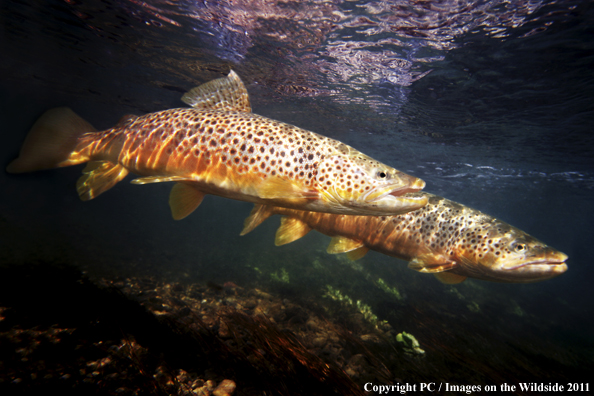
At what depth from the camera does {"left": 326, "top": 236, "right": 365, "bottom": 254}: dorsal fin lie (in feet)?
14.6

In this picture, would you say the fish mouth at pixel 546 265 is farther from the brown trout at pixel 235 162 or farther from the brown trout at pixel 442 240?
the brown trout at pixel 235 162

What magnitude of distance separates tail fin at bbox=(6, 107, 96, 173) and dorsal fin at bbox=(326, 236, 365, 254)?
15.3 feet

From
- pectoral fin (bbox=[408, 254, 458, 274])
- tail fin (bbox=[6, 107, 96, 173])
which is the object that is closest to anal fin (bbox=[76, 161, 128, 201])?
tail fin (bbox=[6, 107, 96, 173])

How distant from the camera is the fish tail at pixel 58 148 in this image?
3787mm

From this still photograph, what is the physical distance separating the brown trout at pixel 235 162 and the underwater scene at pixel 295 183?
3 centimetres

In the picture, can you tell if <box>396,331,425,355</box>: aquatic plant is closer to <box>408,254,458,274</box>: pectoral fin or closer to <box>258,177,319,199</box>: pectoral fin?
<box>408,254,458,274</box>: pectoral fin

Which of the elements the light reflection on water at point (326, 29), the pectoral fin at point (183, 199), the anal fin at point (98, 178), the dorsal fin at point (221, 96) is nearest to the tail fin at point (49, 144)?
the anal fin at point (98, 178)

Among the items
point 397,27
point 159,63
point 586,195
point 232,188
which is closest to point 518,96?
point 397,27

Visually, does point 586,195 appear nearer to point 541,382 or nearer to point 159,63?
point 541,382

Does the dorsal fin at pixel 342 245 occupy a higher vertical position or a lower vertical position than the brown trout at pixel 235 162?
lower

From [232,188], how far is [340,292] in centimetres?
905

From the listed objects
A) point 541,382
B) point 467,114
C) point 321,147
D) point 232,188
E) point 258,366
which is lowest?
point 541,382

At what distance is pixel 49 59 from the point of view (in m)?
12.9

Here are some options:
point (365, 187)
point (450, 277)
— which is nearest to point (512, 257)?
point (450, 277)
